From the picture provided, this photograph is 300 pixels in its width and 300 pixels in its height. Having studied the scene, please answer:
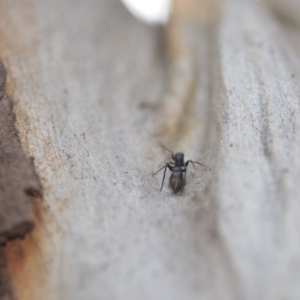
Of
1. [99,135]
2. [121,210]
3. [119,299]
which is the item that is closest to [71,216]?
[121,210]

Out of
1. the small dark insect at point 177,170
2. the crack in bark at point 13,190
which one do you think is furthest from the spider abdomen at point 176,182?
the crack in bark at point 13,190

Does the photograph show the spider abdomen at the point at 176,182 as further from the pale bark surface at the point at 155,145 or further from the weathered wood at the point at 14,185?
the weathered wood at the point at 14,185

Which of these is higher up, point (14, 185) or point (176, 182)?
point (176, 182)

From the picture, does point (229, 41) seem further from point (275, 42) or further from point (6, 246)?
point (6, 246)

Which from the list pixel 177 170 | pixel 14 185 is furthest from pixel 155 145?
pixel 14 185

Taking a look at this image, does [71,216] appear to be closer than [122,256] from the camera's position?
No

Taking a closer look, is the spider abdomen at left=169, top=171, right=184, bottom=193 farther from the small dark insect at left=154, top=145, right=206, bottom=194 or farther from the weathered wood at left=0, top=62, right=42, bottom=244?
the weathered wood at left=0, top=62, right=42, bottom=244

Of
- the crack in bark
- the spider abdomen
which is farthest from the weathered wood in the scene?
the spider abdomen

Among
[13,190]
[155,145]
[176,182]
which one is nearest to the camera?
[13,190]

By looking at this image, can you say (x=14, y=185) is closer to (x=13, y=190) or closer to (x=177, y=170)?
(x=13, y=190)
